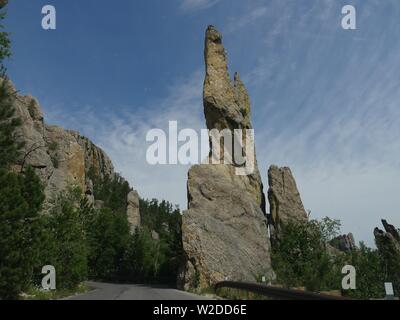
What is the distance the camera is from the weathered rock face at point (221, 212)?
44.7m

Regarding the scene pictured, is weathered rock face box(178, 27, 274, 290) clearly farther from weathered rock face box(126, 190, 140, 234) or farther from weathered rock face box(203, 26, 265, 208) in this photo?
Answer: weathered rock face box(126, 190, 140, 234)

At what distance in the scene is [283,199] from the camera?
2876 inches

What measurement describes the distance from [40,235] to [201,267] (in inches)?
867

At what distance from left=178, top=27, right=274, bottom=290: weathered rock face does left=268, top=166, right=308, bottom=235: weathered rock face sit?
232 cm

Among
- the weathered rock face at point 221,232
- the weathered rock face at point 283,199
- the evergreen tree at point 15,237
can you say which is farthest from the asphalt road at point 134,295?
the weathered rock face at point 283,199

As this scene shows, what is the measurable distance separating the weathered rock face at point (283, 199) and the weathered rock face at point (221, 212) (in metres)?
2.32

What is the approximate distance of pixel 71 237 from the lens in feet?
127

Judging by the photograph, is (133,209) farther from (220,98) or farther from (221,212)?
(221,212)

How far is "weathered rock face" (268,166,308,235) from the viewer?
236ft

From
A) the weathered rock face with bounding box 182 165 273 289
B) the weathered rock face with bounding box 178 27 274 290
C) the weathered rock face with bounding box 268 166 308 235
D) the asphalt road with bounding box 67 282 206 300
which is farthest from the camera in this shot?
the weathered rock face with bounding box 268 166 308 235

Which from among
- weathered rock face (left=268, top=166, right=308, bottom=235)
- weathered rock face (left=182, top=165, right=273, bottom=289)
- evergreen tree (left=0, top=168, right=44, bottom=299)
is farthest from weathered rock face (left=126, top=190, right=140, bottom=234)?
evergreen tree (left=0, top=168, right=44, bottom=299)

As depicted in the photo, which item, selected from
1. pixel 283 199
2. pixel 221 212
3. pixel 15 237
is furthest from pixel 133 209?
pixel 15 237

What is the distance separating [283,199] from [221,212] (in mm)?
21379

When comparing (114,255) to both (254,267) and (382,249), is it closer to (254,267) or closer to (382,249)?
(254,267)
